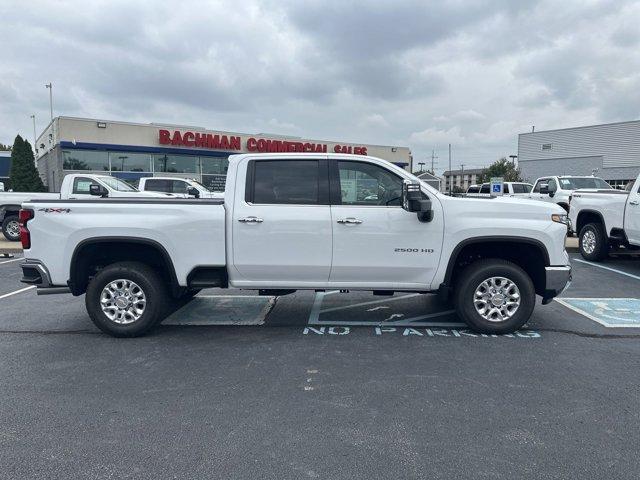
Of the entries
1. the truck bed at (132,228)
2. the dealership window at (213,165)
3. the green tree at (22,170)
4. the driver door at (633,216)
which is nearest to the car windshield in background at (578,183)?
the driver door at (633,216)

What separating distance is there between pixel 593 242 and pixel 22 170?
3205 centimetres

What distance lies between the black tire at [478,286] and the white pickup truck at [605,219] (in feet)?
16.2

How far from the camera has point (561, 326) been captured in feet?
18.8

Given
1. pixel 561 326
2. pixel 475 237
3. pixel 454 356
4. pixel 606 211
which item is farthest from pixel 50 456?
pixel 606 211

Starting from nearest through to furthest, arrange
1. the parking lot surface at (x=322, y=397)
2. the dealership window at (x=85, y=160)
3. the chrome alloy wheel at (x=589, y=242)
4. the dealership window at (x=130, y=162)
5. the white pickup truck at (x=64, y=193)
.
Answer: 1. the parking lot surface at (x=322, y=397)
2. the chrome alloy wheel at (x=589, y=242)
3. the white pickup truck at (x=64, y=193)
4. the dealership window at (x=85, y=160)
5. the dealership window at (x=130, y=162)

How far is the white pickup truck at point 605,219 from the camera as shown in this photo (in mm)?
8906

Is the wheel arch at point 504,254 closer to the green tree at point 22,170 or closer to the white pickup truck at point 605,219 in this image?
the white pickup truck at point 605,219

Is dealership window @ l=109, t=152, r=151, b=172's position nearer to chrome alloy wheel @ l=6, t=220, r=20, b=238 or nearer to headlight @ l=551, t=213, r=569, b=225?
chrome alloy wheel @ l=6, t=220, r=20, b=238

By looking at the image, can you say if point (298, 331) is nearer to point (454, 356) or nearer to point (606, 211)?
point (454, 356)

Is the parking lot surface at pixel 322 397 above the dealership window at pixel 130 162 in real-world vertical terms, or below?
below

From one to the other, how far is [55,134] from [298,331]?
1041 inches

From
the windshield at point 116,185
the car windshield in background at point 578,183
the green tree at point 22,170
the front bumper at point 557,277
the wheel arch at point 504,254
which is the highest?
the green tree at point 22,170

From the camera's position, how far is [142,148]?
28.6 metres

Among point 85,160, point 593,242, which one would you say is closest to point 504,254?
point 593,242
